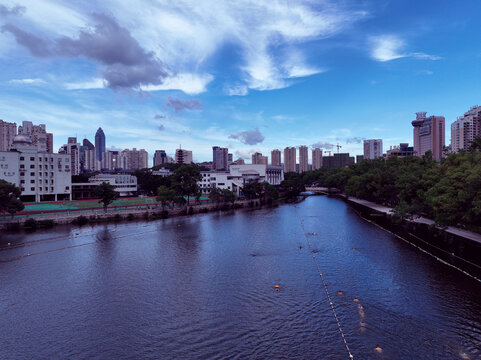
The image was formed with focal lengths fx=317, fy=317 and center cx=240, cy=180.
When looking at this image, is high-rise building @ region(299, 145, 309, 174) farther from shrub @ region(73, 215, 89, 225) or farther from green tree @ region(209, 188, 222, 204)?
shrub @ region(73, 215, 89, 225)

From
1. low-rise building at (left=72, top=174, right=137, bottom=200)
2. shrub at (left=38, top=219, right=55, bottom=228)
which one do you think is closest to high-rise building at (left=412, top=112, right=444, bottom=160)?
low-rise building at (left=72, top=174, right=137, bottom=200)

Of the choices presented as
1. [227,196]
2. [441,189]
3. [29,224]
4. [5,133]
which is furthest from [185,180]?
[5,133]

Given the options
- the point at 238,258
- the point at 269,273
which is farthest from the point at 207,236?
the point at 269,273

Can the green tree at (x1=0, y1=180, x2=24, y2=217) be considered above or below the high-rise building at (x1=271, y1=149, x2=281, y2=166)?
below

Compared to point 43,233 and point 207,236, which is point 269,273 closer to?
point 207,236

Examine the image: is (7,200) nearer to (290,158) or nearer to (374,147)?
(290,158)

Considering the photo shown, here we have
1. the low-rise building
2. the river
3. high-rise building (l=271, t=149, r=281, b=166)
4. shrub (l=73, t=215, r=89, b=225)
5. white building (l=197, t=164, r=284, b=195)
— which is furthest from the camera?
high-rise building (l=271, t=149, r=281, b=166)

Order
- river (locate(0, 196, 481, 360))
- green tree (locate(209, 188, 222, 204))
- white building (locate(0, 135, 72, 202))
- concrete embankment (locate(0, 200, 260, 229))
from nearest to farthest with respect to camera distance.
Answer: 1. river (locate(0, 196, 481, 360))
2. concrete embankment (locate(0, 200, 260, 229))
3. white building (locate(0, 135, 72, 202))
4. green tree (locate(209, 188, 222, 204))
